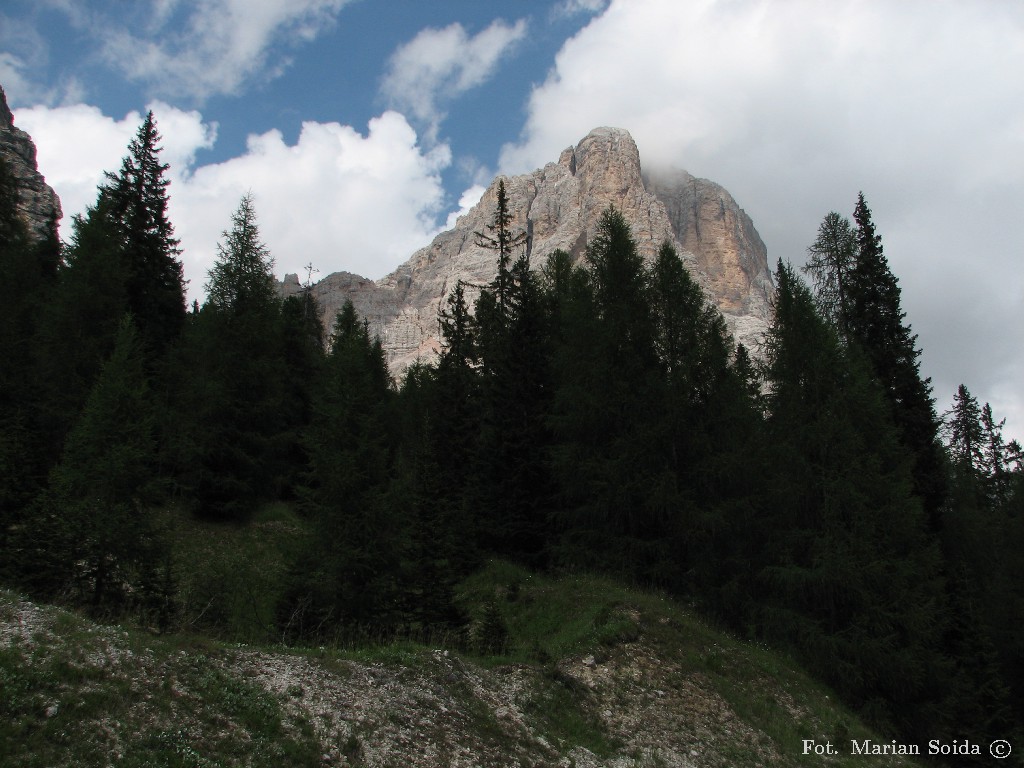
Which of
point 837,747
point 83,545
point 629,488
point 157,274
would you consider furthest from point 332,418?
point 157,274

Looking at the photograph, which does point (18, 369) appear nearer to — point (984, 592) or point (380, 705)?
point (380, 705)

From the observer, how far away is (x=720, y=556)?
17922 mm

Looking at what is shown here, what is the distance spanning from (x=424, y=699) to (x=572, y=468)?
1027 centimetres

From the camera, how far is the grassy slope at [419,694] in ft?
22.2

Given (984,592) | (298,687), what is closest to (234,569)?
(298,687)

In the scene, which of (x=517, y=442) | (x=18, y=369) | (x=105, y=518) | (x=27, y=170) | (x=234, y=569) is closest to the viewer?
(x=105, y=518)

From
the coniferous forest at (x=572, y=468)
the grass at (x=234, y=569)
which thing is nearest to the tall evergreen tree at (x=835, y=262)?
the coniferous forest at (x=572, y=468)

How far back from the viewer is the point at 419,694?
31.5 feet

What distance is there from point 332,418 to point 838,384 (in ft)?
50.0

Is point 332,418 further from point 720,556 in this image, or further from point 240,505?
point 720,556

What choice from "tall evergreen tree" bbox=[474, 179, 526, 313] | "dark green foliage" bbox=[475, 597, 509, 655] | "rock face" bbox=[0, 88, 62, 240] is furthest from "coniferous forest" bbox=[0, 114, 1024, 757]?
"rock face" bbox=[0, 88, 62, 240]

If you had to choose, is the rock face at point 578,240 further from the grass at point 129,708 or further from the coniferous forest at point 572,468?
the grass at point 129,708

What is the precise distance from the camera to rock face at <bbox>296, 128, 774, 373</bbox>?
140 meters
